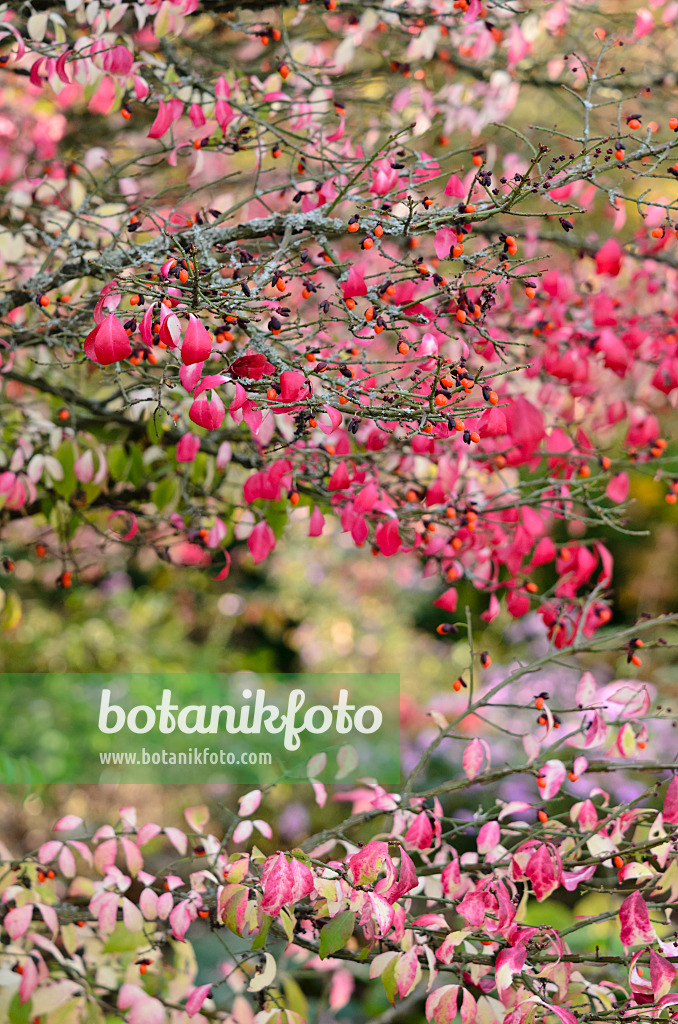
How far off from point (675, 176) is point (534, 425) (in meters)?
0.65

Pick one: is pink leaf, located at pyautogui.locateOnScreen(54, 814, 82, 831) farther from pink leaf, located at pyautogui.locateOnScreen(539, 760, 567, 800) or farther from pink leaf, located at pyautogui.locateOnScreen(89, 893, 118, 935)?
pink leaf, located at pyautogui.locateOnScreen(539, 760, 567, 800)

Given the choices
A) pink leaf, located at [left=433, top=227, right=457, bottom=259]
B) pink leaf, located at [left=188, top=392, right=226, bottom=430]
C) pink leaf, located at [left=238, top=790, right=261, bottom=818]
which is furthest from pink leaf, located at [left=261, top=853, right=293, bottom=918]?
pink leaf, located at [left=433, top=227, right=457, bottom=259]

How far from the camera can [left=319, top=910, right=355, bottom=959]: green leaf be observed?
4.07 feet

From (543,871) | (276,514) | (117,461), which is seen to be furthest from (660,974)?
(117,461)

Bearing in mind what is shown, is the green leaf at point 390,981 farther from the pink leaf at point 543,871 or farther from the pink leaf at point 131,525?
the pink leaf at point 131,525

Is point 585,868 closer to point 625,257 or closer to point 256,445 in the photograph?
point 256,445

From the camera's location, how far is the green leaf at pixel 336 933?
4.07 ft

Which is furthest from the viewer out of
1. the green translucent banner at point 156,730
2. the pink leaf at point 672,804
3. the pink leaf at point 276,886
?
the green translucent banner at point 156,730

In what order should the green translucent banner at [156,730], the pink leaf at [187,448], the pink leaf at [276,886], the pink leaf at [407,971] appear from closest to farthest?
1. the pink leaf at [276,886]
2. the pink leaf at [407,971]
3. the pink leaf at [187,448]
4. the green translucent banner at [156,730]

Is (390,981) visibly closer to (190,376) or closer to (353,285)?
(190,376)

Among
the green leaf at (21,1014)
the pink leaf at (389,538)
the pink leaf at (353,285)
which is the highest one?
the pink leaf at (353,285)

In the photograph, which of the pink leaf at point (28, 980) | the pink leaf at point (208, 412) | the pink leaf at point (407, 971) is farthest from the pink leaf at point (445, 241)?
the pink leaf at point (28, 980)

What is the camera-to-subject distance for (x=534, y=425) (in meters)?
1.95

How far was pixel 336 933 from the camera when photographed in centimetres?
125
